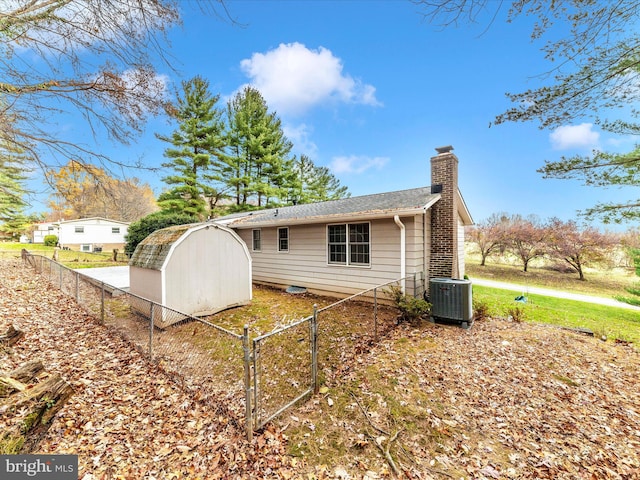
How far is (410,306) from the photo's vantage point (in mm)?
6664

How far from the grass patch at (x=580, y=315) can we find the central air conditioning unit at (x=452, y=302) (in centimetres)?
271

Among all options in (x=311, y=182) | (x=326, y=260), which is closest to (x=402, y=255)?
(x=326, y=260)

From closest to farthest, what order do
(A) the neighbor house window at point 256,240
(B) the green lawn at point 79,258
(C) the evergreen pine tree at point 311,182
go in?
(A) the neighbor house window at point 256,240 → (B) the green lawn at point 79,258 → (C) the evergreen pine tree at point 311,182

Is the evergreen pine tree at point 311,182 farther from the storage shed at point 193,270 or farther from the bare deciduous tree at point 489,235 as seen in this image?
the storage shed at point 193,270

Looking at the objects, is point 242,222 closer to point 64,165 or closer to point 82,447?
point 64,165

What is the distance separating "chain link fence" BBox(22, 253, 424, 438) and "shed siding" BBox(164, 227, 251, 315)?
698mm

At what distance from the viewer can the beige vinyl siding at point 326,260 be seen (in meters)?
7.57

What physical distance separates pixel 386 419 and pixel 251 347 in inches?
113

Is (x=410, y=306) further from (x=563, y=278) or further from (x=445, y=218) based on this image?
(x=563, y=278)

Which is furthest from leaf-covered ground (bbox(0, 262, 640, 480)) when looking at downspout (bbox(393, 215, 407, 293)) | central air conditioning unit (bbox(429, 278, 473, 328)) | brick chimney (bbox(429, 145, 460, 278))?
brick chimney (bbox(429, 145, 460, 278))

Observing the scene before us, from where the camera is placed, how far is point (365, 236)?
8.23m

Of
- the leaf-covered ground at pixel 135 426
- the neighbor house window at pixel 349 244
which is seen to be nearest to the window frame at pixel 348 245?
the neighbor house window at pixel 349 244

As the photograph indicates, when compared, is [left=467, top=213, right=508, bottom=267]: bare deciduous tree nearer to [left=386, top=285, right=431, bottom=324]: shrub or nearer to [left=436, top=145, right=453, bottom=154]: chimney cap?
[left=436, top=145, right=453, bottom=154]: chimney cap

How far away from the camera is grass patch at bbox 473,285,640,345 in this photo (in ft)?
26.5
